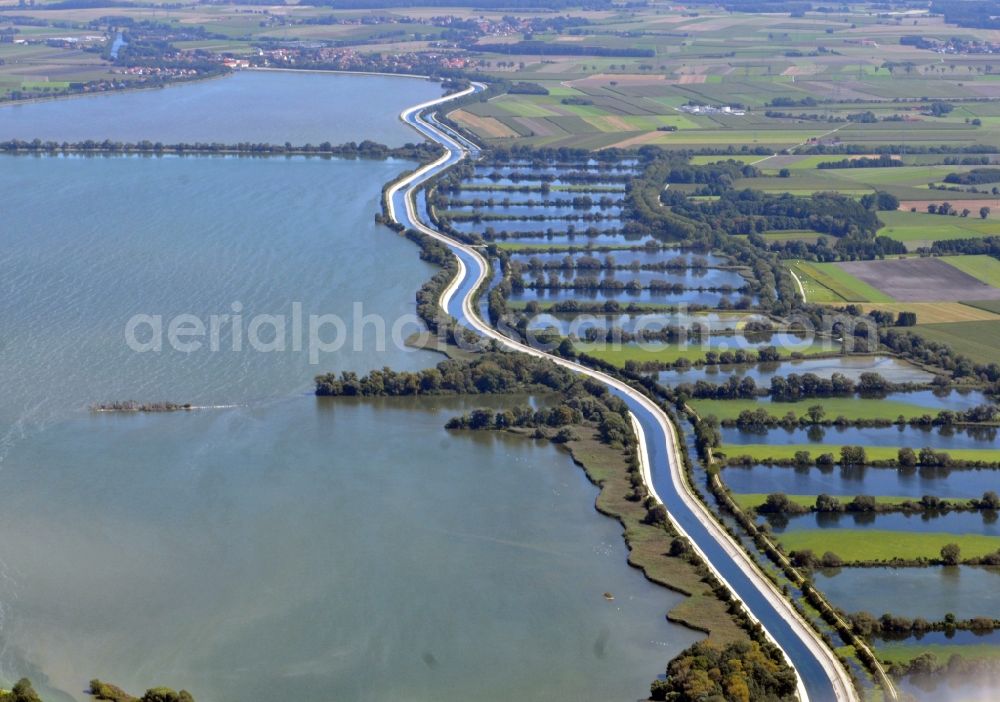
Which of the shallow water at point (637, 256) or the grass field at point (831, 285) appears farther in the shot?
the shallow water at point (637, 256)

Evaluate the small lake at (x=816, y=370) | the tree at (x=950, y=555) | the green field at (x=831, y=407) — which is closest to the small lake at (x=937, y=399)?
the green field at (x=831, y=407)

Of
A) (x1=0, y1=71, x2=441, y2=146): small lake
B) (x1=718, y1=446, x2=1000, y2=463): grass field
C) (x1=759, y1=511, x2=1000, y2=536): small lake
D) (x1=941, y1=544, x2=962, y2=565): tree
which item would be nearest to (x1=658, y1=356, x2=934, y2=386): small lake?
(x1=718, y1=446, x2=1000, y2=463): grass field

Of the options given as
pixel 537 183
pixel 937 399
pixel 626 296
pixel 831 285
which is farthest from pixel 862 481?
pixel 537 183

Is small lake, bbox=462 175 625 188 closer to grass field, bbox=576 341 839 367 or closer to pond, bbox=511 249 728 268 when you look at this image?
pond, bbox=511 249 728 268

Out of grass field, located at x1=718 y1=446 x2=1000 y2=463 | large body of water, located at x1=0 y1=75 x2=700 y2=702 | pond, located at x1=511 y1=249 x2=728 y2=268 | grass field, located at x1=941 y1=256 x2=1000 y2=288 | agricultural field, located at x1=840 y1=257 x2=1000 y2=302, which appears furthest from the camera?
pond, located at x1=511 y1=249 x2=728 y2=268

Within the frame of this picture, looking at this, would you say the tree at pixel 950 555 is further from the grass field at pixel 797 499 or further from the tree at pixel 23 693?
the tree at pixel 23 693

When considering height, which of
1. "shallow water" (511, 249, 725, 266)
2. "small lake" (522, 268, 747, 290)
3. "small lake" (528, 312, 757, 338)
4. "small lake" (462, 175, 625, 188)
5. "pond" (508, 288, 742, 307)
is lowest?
"small lake" (528, 312, 757, 338)

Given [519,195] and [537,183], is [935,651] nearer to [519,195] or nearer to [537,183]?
[519,195]
